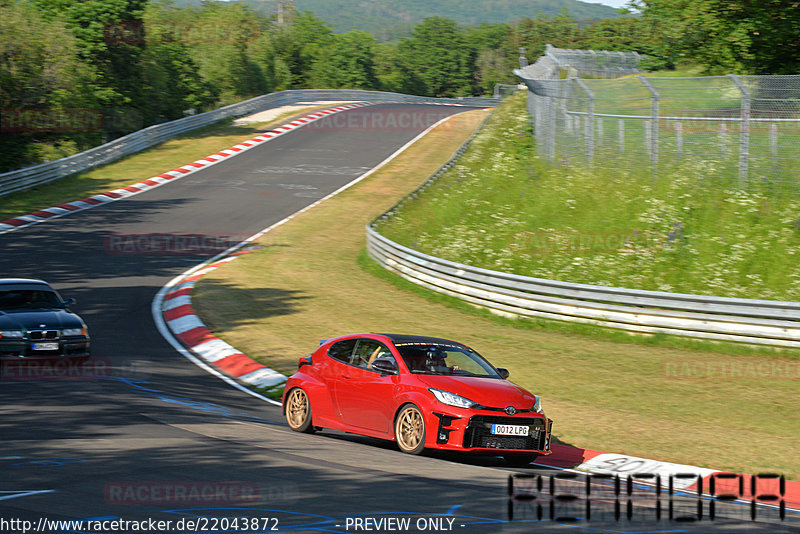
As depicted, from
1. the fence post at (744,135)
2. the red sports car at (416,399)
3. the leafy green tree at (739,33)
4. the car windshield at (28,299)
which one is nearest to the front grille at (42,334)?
the car windshield at (28,299)

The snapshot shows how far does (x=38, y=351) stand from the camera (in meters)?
13.7

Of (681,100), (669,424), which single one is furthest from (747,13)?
(669,424)

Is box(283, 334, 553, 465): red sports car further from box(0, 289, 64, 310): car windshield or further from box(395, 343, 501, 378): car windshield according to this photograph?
box(0, 289, 64, 310): car windshield

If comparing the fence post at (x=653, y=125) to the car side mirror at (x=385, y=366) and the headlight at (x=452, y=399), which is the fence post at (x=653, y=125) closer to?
the car side mirror at (x=385, y=366)

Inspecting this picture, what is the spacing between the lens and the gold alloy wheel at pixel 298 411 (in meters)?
11.1

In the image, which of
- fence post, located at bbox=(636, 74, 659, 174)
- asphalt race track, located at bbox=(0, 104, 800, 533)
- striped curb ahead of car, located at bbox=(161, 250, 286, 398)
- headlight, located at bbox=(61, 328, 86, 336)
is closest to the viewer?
asphalt race track, located at bbox=(0, 104, 800, 533)

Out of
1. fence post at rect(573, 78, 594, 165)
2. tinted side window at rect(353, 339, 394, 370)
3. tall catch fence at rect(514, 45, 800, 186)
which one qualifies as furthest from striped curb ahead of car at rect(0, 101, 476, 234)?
tinted side window at rect(353, 339, 394, 370)

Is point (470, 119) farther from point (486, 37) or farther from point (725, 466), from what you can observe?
point (486, 37)

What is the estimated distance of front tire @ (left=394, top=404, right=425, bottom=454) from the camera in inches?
382

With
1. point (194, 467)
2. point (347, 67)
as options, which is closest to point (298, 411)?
point (194, 467)

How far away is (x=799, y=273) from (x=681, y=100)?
522 centimetres

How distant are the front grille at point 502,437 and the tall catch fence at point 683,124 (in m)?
13.0

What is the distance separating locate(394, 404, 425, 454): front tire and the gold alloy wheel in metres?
1.58

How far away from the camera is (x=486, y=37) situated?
543ft
